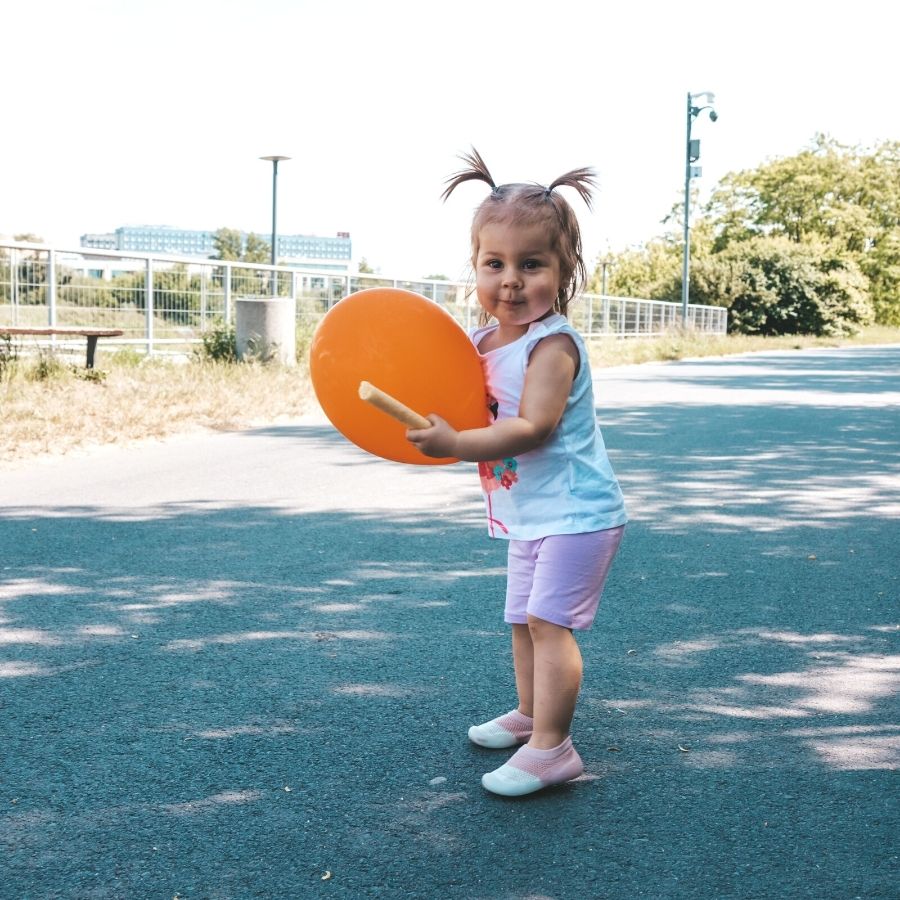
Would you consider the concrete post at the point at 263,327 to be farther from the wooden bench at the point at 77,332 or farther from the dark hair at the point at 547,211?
the dark hair at the point at 547,211

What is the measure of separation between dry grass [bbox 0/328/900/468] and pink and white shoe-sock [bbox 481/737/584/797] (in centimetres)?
597

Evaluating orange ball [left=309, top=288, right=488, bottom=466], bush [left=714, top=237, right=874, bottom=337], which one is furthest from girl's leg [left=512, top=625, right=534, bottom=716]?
bush [left=714, top=237, right=874, bottom=337]

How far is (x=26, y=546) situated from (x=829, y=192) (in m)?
69.0

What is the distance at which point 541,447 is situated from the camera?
8.59 ft

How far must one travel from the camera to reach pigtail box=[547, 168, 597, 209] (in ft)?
8.72

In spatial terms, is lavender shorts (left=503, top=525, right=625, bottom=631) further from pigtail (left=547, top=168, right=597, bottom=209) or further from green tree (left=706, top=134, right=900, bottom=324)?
green tree (left=706, top=134, right=900, bottom=324)

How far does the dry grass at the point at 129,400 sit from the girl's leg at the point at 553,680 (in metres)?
5.95

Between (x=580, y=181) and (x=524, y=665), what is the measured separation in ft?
4.00

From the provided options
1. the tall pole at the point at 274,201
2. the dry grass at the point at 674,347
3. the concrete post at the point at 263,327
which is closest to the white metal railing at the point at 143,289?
the concrete post at the point at 263,327

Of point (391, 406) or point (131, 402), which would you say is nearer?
point (391, 406)

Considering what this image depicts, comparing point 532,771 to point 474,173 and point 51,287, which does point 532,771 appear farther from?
point 51,287

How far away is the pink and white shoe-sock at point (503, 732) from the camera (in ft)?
9.46

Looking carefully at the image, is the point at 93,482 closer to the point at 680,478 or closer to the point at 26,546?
the point at 26,546

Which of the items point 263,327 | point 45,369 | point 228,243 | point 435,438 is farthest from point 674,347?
point 228,243
